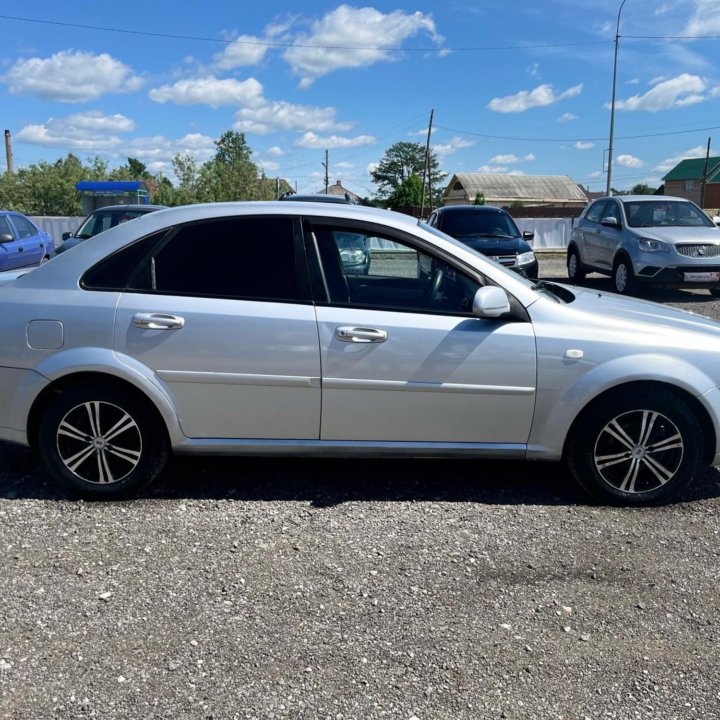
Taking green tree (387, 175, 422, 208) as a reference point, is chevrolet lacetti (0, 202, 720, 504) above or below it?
below

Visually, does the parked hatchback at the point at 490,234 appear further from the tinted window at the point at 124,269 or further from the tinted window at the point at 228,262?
the tinted window at the point at 124,269

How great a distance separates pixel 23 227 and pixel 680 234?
11.9 metres

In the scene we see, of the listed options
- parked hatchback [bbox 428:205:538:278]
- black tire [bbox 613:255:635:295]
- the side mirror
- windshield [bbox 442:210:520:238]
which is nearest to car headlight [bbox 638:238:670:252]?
black tire [bbox 613:255:635:295]

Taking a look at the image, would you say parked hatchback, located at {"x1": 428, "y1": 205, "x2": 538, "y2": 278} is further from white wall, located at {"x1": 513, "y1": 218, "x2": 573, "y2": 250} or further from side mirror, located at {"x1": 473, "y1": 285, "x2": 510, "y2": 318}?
white wall, located at {"x1": 513, "y1": 218, "x2": 573, "y2": 250}

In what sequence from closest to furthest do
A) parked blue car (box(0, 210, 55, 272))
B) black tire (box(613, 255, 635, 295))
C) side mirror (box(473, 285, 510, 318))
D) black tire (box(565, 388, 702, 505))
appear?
1. side mirror (box(473, 285, 510, 318))
2. black tire (box(565, 388, 702, 505))
3. parked blue car (box(0, 210, 55, 272))
4. black tire (box(613, 255, 635, 295))

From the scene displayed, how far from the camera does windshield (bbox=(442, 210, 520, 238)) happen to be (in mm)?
12852

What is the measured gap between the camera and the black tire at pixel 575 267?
50.0 ft

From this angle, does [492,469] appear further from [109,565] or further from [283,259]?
[109,565]


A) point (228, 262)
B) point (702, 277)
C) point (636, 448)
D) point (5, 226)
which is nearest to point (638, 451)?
point (636, 448)

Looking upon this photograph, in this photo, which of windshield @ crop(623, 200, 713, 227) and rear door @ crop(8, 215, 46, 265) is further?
windshield @ crop(623, 200, 713, 227)

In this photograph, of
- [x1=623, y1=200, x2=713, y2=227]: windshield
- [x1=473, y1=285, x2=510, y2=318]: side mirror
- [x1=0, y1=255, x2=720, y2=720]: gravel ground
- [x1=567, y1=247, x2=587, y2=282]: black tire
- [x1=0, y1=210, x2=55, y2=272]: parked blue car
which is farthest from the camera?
[x1=567, y1=247, x2=587, y2=282]: black tire

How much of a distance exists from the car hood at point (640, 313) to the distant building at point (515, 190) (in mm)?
70802

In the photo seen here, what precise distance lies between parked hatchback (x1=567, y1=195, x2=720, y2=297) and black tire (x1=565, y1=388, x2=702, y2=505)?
887cm

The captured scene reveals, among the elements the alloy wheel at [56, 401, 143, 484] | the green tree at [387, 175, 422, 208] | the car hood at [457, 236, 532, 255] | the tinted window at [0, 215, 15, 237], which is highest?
the green tree at [387, 175, 422, 208]
